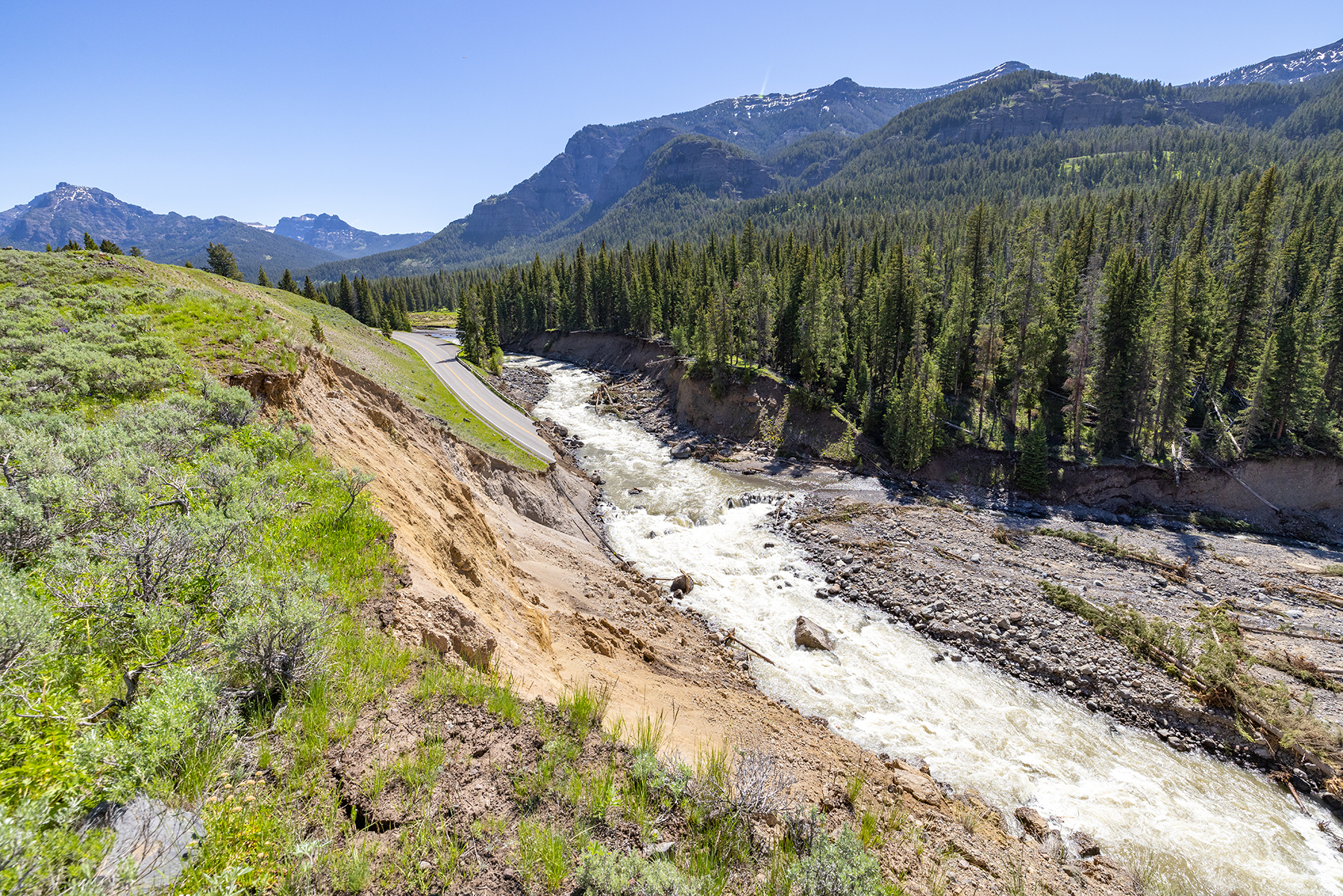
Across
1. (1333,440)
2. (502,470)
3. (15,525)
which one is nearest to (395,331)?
(502,470)

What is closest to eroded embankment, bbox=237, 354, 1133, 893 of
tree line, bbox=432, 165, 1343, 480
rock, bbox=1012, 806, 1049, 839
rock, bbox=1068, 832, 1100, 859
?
rock, bbox=1068, 832, 1100, 859

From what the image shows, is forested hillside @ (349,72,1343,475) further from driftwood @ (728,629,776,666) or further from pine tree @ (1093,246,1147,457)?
driftwood @ (728,629,776,666)

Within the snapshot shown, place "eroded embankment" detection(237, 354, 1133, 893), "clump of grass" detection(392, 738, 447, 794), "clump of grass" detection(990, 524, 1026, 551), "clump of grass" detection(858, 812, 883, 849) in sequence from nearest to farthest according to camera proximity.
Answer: "clump of grass" detection(392, 738, 447, 794), "clump of grass" detection(858, 812, 883, 849), "eroded embankment" detection(237, 354, 1133, 893), "clump of grass" detection(990, 524, 1026, 551)

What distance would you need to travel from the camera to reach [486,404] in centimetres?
4738

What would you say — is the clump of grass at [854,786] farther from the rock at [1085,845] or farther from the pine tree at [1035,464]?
the pine tree at [1035,464]

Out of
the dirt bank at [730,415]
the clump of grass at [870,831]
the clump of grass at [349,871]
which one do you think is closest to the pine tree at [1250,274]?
the dirt bank at [730,415]

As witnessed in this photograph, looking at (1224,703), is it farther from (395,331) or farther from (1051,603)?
(395,331)

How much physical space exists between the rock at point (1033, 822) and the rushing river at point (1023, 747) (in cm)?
44

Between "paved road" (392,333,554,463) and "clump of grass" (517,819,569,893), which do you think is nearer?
"clump of grass" (517,819,569,893)

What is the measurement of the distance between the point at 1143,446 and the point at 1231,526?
8.07 metres

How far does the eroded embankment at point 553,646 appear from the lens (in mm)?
7902

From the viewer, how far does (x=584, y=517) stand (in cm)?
3134

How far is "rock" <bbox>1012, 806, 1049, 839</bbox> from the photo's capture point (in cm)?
1262

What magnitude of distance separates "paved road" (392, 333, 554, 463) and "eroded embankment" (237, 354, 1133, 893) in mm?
11810
